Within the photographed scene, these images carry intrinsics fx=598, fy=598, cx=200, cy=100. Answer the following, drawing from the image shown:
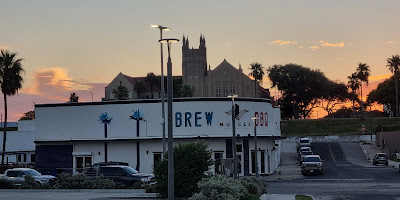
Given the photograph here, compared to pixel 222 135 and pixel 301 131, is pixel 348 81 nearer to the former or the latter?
pixel 301 131

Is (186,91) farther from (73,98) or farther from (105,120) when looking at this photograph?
(105,120)

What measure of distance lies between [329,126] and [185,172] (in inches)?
4579

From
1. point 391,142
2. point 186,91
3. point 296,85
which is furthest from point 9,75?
point 296,85

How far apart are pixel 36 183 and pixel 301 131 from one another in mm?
104238

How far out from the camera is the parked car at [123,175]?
40.6 meters

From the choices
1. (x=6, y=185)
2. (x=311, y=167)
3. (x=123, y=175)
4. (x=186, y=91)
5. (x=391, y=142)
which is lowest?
(x=6, y=185)

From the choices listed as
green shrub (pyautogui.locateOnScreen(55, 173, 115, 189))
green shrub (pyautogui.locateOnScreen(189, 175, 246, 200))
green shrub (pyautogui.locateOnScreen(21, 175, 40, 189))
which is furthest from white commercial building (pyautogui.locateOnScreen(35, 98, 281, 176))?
green shrub (pyautogui.locateOnScreen(189, 175, 246, 200))

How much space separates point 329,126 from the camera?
14125 cm

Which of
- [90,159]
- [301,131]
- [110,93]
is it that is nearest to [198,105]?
[90,159]

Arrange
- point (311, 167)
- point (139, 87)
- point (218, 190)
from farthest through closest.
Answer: point (139, 87)
point (311, 167)
point (218, 190)

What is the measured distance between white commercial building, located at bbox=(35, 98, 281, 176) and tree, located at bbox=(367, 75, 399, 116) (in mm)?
114439

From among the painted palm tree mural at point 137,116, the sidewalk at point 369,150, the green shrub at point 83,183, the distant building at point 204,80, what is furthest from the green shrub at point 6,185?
the distant building at point 204,80

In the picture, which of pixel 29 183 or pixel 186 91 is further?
pixel 186 91

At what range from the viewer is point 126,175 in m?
41.3
